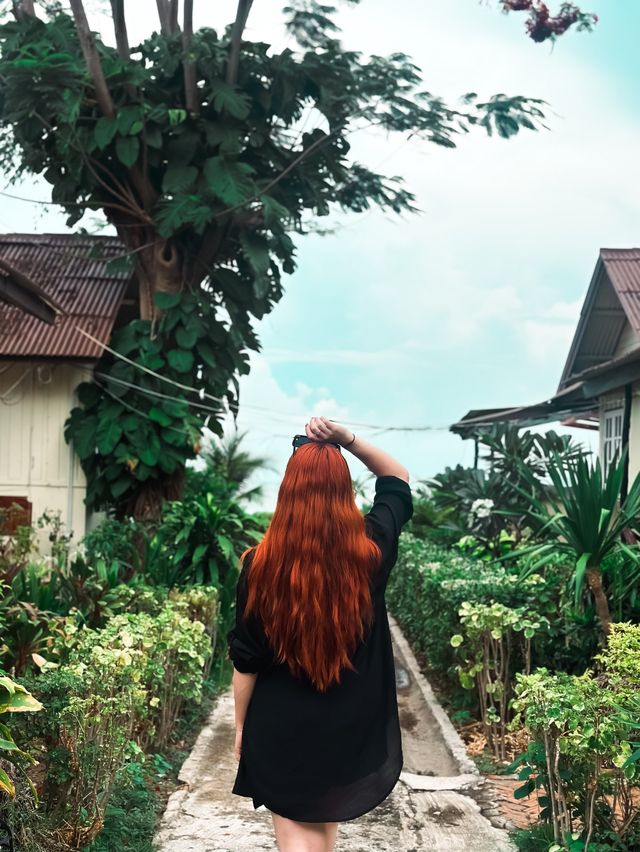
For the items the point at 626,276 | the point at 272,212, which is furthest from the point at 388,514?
the point at 626,276

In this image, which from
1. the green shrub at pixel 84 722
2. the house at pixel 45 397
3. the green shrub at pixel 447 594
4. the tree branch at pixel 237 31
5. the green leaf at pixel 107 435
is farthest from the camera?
the house at pixel 45 397

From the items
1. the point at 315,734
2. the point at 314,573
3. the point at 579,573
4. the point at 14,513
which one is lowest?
the point at 315,734

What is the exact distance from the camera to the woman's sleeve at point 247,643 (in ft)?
10.4

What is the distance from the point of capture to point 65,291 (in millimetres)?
17297

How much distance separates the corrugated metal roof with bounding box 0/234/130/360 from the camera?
1600 centimetres

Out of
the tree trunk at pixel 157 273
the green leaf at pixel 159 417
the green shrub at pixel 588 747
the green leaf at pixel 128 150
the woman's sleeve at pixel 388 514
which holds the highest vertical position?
the green leaf at pixel 128 150

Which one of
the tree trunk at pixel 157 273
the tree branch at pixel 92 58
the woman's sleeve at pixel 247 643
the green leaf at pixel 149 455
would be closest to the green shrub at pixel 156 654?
the woman's sleeve at pixel 247 643

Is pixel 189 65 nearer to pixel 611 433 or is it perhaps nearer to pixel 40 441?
pixel 40 441

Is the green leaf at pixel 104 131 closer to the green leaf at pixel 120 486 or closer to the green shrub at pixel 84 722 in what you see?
the green leaf at pixel 120 486

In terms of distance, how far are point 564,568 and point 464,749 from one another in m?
1.74

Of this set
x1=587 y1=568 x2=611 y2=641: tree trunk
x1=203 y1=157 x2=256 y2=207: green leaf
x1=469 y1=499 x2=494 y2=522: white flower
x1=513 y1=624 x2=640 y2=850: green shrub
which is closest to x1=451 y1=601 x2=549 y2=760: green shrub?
x1=587 y1=568 x2=611 y2=641: tree trunk

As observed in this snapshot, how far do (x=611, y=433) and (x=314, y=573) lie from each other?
509 inches

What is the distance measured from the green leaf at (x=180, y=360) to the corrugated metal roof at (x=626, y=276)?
6640 mm

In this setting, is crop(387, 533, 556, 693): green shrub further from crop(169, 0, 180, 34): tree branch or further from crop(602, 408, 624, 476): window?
crop(169, 0, 180, 34): tree branch
